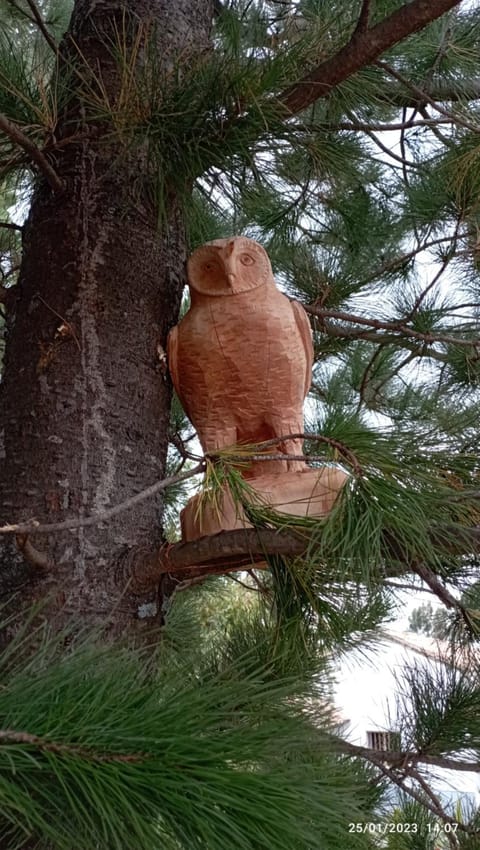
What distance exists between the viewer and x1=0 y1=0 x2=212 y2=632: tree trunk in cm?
69

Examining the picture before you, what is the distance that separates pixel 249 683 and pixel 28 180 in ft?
2.78

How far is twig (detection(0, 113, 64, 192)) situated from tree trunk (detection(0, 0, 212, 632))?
0.02 m

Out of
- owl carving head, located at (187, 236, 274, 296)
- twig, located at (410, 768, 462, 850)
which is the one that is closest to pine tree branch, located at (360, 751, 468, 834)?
twig, located at (410, 768, 462, 850)

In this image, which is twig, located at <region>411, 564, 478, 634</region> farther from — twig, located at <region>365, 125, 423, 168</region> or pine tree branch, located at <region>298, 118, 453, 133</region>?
twig, located at <region>365, 125, 423, 168</region>

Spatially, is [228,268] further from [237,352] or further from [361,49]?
[361,49]

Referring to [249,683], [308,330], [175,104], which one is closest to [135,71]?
[175,104]

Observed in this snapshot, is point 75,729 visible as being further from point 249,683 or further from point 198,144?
point 198,144

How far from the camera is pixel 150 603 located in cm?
71

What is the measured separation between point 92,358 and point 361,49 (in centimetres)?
35

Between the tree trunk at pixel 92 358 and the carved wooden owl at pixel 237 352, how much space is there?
0.11 ft

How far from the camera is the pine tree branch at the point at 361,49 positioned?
2.36ft
